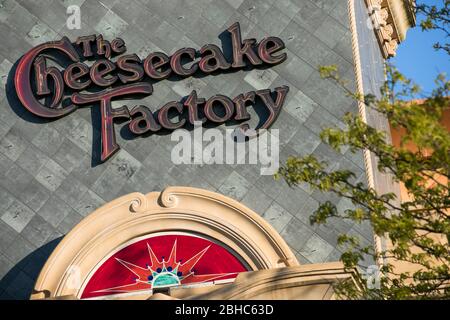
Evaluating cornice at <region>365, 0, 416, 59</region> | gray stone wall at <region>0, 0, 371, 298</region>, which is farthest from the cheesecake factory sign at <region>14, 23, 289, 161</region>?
cornice at <region>365, 0, 416, 59</region>

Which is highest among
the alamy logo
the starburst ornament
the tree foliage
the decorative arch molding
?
the alamy logo

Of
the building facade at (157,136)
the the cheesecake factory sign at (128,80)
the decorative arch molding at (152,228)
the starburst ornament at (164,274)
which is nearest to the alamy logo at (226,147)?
the building facade at (157,136)

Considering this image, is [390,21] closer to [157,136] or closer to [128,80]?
[128,80]

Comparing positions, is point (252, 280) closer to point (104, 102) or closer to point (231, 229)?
point (231, 229)

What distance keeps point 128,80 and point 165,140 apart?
2365mm

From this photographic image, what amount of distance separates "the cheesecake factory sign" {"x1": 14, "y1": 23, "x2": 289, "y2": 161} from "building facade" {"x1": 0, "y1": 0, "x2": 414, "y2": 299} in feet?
0.15

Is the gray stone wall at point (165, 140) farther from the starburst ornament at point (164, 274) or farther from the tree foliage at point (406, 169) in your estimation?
the tree foliage at point (406, 169)

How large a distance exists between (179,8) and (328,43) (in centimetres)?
495

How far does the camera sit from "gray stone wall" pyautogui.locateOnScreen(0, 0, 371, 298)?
1033 inches

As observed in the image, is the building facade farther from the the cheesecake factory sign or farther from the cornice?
the cornice

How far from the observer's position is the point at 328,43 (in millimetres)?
27609

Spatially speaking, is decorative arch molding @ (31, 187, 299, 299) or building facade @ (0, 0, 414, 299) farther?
building facade @ (0, 0, 414, 299)

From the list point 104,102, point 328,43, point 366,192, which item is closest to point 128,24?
point 104,102

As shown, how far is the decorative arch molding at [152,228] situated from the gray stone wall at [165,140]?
1588mm
